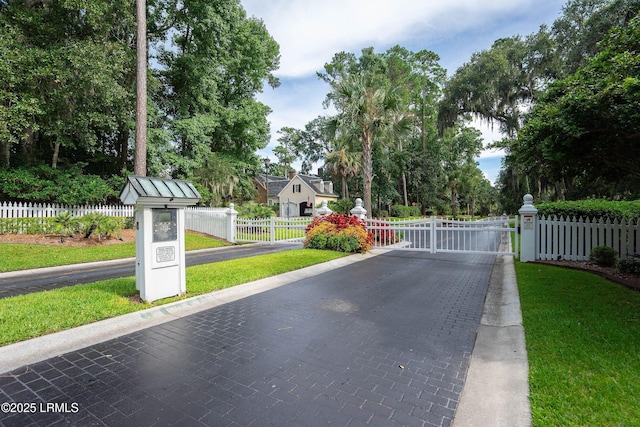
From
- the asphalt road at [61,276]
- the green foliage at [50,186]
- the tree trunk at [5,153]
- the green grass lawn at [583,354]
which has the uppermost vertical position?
the tree trunk at [5,153]

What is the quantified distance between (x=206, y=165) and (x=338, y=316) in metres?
19.5

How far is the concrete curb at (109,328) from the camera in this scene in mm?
3314

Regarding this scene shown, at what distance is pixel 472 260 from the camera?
374 inches

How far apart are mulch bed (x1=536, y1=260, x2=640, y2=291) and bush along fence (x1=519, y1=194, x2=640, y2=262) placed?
0.37 metres

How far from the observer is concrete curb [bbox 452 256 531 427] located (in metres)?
2.35

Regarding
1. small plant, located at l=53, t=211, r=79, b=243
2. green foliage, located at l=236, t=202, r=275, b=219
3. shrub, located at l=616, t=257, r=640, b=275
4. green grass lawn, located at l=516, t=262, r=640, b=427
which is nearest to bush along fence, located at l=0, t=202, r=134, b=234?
small plant, located at l=53, t=211, r=79, b=243

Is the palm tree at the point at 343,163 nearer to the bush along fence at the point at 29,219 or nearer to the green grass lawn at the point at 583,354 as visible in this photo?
the bush along fence at the point at 29,219

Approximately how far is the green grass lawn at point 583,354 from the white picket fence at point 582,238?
9.29 ft

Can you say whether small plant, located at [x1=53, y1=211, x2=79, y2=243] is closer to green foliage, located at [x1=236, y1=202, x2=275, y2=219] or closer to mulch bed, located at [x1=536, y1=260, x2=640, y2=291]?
green foliage, located at [x1=236, y1=202, x2=275, y2=219]

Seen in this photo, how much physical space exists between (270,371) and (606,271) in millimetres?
7723

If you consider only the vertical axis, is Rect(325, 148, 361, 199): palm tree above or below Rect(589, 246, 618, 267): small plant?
above

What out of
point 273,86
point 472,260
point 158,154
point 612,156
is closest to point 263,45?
point 273,86

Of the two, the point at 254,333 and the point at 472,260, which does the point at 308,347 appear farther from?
the point at 472,260

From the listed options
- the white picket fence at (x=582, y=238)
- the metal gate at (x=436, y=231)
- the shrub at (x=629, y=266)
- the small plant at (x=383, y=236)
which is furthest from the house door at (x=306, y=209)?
the shrub at (x=629, y=266)
